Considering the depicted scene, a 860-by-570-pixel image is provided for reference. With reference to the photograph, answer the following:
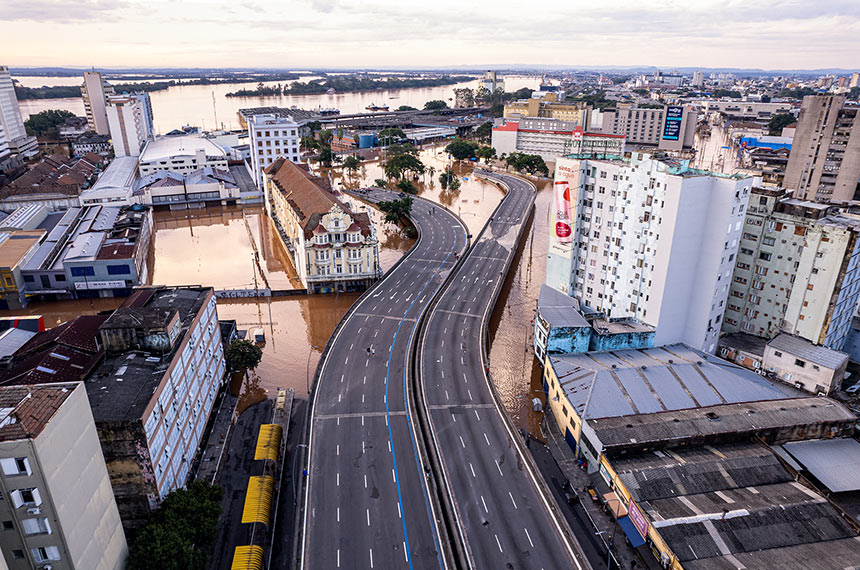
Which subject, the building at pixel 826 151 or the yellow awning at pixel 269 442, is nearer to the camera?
the yellow awning at pixel 269 442

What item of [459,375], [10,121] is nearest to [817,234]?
[459,375]

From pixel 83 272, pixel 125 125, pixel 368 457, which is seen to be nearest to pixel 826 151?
pixel 368 457

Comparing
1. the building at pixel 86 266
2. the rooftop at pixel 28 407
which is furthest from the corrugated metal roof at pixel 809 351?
the building at pixel 86 266

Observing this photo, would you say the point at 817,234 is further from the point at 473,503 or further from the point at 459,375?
the point at 473,503

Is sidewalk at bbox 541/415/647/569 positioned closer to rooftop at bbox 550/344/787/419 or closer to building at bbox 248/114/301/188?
rooftop at bbox 550/344/787/419

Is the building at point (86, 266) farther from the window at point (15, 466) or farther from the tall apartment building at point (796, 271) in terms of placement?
the tall apartment building at point (796, 271)

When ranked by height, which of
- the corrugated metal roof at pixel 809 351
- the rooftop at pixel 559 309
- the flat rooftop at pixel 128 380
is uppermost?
the flat rooftop at pixel 128 380
